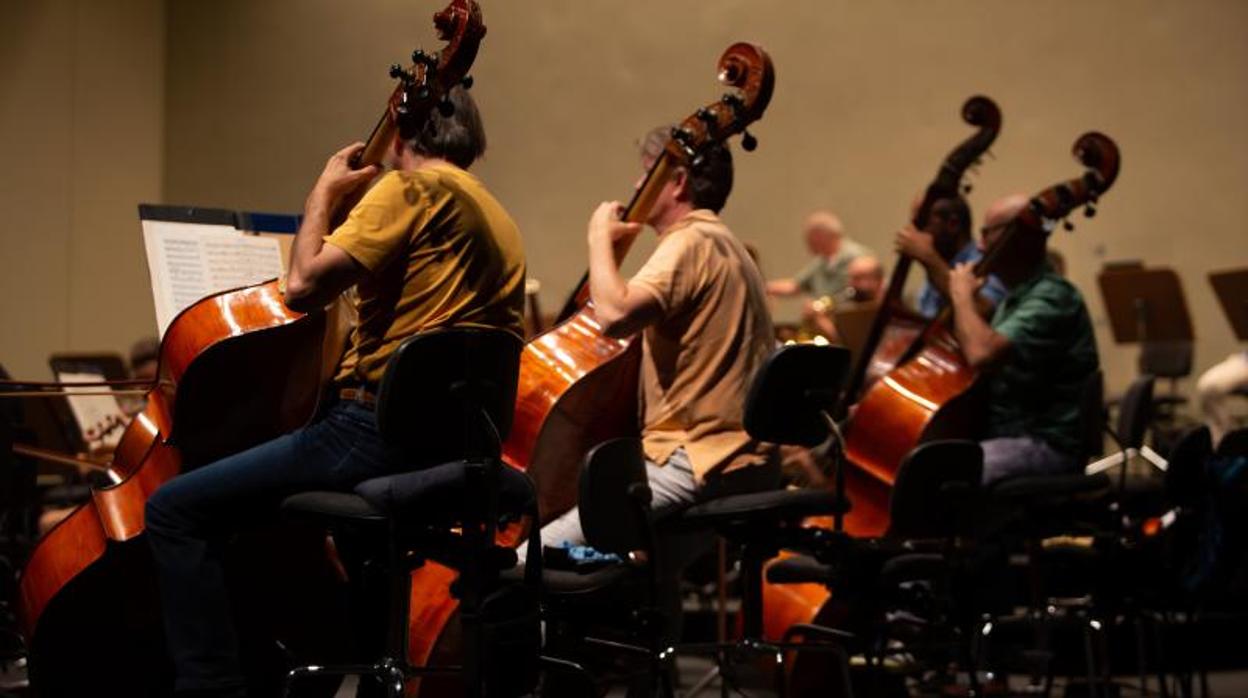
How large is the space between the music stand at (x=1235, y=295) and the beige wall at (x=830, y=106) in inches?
65.3

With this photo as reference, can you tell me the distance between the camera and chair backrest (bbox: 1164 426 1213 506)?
15.4 feet

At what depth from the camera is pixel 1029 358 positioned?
192 inches

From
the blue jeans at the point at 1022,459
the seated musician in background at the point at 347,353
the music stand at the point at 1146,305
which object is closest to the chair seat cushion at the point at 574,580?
the seated musician in background at the point at 347,353

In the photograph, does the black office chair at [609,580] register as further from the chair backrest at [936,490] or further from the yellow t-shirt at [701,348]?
the chair backrest at [936,490]

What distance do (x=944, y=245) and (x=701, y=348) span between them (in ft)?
5.79

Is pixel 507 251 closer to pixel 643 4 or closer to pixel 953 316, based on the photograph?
pixel 953 316

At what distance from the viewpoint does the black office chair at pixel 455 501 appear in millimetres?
3002

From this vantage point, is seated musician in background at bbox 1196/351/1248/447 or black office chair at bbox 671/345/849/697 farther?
seated musician in background at bbox 1196/351/1248/447

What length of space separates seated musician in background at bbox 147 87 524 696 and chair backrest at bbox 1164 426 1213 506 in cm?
232

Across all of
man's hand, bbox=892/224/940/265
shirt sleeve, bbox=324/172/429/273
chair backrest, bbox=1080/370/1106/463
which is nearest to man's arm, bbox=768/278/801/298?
man's hand, bbox=892/224/940/265

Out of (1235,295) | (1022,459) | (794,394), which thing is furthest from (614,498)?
(1235,295)

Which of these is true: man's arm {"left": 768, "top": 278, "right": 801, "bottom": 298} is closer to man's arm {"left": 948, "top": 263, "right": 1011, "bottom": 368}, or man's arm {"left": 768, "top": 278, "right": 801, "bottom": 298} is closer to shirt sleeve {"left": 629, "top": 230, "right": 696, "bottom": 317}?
→ man's arm {"left": 948, "top": 263, "right": 1011, "bottom": 368}

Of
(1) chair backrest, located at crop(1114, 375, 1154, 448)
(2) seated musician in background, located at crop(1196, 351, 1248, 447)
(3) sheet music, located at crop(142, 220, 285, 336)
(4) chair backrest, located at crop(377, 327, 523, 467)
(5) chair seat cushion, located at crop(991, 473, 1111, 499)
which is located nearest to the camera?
(4) chair backrest, located at crop(377, 327, 523, 467)

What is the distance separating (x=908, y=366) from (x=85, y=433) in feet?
9.02
